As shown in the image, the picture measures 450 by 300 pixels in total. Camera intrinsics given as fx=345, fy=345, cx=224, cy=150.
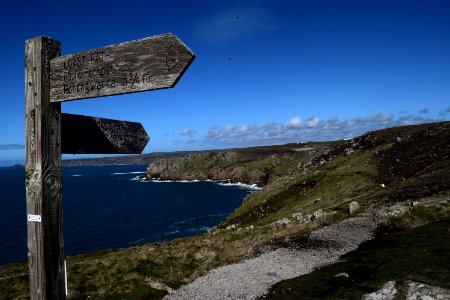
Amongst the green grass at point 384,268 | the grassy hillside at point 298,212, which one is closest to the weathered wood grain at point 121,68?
the green grass at point 384,268

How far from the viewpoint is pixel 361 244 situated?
25.4 meters

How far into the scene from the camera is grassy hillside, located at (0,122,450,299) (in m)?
23.8

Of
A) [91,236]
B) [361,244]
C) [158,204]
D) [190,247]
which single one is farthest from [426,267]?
[158,204]

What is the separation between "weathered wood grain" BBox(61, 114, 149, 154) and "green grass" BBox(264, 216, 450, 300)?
1184 cm

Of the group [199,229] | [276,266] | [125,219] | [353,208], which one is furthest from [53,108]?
[125,219]

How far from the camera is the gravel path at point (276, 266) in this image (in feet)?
66.6

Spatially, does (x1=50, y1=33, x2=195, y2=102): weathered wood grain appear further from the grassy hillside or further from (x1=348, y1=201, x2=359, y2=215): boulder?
(x1=348, y1=201, x2=359, y2=215): boulder

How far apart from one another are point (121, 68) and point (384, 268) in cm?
1682

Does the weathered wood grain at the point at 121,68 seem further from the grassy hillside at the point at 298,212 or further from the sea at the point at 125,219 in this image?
the sea at the point at 125,219

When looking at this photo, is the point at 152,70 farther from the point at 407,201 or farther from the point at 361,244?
the point at 407,201

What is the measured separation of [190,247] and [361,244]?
47.0ft

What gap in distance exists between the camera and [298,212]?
145 ft

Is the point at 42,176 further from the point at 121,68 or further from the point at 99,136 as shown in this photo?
the point at 121,68

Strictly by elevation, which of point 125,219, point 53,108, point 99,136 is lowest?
point 125,219
